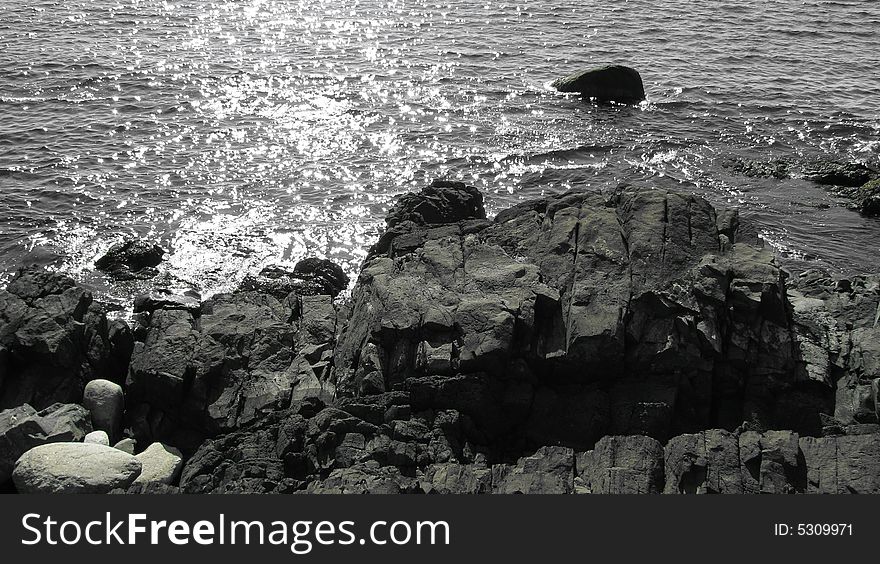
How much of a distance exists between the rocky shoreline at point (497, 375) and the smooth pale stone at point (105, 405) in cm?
8

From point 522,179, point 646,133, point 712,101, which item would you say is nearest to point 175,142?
point 522,179

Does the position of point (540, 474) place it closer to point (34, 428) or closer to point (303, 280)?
point (34, 428)

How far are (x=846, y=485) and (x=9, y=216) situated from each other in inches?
1515

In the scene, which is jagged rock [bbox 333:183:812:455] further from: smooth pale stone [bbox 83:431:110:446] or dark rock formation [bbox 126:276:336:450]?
smooth pale stone [bbox 83:431:110:446]

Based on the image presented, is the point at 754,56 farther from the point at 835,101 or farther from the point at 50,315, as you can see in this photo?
the point at 50,315

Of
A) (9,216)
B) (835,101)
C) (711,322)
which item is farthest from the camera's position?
(835,101)

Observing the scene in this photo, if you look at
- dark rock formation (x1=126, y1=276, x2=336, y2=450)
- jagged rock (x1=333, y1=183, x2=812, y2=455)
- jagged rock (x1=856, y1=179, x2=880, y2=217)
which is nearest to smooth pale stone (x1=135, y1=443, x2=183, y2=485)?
dark rock formation (x1=126, y1=276, x2=336, y2=450)

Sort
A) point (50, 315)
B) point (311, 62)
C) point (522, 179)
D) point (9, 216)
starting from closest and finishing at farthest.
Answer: point (50, 315)
point (9, 216)
point (522, 179)
point (311, 62)

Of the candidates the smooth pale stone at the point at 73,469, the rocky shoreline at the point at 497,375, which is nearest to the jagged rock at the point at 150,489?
the rocky shoreline at the point at 497,375

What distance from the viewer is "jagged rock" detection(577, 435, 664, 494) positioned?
71.2 ft

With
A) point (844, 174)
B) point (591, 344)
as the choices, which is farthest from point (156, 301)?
point (844, 174)

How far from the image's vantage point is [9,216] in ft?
142

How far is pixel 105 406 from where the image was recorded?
93.3 ft

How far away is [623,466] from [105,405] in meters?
16.4
